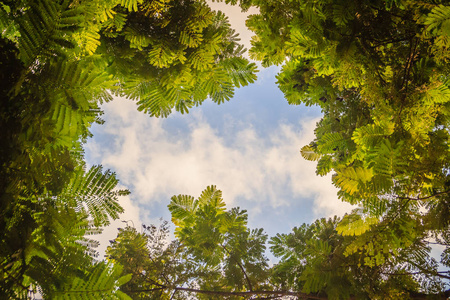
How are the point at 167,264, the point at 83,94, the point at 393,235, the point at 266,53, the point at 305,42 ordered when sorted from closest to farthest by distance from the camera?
1. the point at 83,94
2. the point at 393,235
3. the point at 305,42
4. the point at 266,53
5. the point at 167,264

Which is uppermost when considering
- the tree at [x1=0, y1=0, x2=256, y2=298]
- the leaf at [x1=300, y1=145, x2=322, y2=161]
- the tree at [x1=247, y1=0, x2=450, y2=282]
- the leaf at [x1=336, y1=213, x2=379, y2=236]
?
the leaf at [x1=300, y1=145, x2=322, y2=161]

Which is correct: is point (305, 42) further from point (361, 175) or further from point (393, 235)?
point (393, 235)

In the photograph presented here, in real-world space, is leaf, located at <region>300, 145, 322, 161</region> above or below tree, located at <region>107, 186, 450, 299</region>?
above

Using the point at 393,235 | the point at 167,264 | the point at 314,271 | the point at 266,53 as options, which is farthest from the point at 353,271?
the point at 266,53

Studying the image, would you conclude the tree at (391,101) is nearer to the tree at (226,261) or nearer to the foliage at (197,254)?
the tree at (226,261)

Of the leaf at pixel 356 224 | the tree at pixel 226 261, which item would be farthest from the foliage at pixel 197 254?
the leaf at pixel 356 224

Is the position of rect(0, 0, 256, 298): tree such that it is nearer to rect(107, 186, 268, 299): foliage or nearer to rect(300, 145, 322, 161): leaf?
rect(107, 186, 268, 299): foliage

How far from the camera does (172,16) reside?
2973 mm

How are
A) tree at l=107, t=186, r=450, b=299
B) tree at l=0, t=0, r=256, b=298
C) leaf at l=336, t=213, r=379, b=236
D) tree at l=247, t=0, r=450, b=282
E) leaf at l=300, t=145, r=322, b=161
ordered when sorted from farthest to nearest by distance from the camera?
leaf at l=300, t=145, r=322, b=161
tree at l=107, t=186, r=450, b=299
leaf at l=336, t=213, r=379, b=236
tree at l=247, t=0, r=450, b=282
tree at l=0, t=0, r=256, b=298

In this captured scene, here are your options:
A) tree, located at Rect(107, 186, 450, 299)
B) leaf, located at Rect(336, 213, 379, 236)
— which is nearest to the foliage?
tree, located at Rect(107, 186, 450, 299)

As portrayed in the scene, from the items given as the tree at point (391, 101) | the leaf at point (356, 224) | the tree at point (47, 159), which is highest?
the tree at point (391, 101)

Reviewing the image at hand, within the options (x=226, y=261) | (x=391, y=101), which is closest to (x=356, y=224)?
(x=391, y=101)

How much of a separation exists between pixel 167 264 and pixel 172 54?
376 centimetres

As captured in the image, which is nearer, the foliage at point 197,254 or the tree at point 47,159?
the tree at point 47,159
